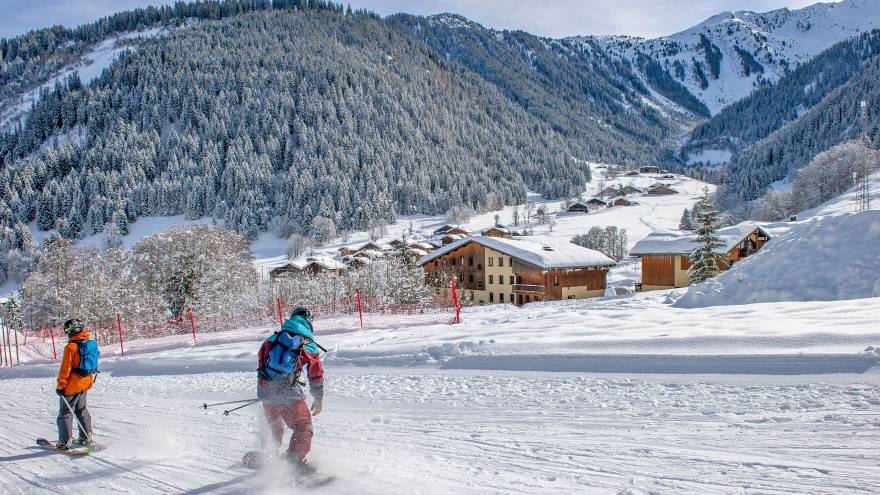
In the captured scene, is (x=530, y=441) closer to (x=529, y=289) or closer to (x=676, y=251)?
(x=529, y=289)

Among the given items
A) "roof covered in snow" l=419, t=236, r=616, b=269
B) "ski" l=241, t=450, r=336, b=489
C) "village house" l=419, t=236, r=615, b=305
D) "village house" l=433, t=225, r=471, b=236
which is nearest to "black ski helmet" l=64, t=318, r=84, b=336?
"ski" l=241, t=450, r=336, b=489

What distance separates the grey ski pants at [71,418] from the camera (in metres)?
6.80

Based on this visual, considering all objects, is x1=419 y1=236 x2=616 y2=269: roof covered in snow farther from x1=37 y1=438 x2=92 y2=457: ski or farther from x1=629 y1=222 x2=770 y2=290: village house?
x1=37 y1=438 x2=92 y2=457: ski

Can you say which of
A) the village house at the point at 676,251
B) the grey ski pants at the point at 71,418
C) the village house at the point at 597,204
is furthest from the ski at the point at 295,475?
the village house at the point at 597,204

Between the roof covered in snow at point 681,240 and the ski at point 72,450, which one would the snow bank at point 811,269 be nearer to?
the ski at point 72,450

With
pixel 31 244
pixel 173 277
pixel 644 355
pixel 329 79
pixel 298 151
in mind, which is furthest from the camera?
pixel 329 79

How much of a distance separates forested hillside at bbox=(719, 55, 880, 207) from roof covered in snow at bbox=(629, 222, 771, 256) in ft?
289

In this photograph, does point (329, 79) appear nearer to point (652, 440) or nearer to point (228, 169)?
point (228, 169)

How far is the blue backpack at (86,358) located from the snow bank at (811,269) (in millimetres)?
14888

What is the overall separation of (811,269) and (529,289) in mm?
30052

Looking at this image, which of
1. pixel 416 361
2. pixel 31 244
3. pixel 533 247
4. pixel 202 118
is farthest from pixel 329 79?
pixel 416 361

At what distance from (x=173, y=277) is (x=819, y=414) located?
3366cm

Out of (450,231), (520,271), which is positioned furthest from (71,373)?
(450,231)

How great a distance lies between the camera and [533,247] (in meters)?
46.4
